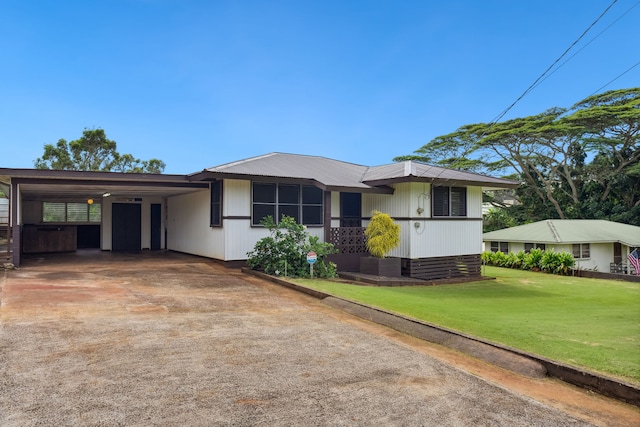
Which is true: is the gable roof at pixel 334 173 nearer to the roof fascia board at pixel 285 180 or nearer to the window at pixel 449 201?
the roof fascia board at pixel 285 180

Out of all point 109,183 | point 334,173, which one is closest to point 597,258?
point 334,173

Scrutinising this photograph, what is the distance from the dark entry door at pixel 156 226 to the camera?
19812mm

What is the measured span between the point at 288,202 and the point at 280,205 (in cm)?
30

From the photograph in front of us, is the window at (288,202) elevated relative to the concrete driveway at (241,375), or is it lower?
elevated

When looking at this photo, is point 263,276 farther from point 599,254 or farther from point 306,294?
point 599,254

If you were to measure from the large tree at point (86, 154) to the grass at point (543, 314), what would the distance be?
3250 centimetres

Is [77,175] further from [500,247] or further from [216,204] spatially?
[500,247]

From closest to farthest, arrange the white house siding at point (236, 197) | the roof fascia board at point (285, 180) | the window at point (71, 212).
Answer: the roof fascia board at point (285, 180) < the white house siding at point (236, 197) < the window at point (71, 212)

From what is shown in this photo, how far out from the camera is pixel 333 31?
20.2m

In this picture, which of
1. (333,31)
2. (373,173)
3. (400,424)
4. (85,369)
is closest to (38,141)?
(333,31)

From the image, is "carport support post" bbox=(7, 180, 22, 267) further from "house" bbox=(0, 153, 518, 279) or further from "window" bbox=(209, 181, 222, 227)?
"window" bbox=(209, 181, 222, 227)

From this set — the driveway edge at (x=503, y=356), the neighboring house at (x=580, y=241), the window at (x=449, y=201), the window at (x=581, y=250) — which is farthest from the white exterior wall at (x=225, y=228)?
the window at (x=581, y=250)

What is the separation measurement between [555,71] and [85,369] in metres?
9.51

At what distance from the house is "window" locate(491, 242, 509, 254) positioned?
10.1 m
